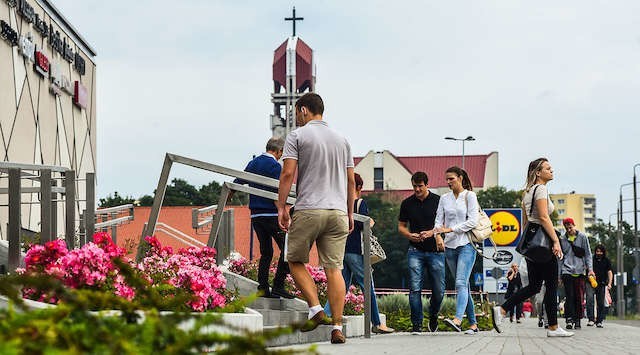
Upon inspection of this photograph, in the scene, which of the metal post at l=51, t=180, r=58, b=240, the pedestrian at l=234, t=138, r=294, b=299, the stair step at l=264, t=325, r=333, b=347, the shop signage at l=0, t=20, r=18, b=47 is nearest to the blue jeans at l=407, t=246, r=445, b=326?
the pedestrian at l=234, t=138, r=294, b=299

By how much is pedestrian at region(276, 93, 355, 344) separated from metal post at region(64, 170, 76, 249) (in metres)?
1.65

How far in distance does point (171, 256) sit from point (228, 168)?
141 centimetres

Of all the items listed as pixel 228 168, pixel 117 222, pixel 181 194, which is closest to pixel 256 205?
pixel 228 168

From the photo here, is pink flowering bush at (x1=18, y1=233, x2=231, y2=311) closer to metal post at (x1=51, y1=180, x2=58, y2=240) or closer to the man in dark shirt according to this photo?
metal post at (x1=51, y1=180, x2=58, y2=240)

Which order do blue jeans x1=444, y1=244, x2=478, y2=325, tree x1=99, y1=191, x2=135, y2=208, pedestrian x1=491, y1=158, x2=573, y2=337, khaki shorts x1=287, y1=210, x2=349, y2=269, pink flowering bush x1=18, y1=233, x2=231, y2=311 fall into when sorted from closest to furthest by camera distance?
pink flowering bush x1=18, y1=233, x2=231, y2=311, khaki shorts x1=287, y1=210, x2=349, y2=269, pedestrian x1=491, y1=158, x2=573, y2=337, blue jeans x1=444, y1=244, x2=478, y2=325, tree x1=99, y1=191, x2=135, y2=208

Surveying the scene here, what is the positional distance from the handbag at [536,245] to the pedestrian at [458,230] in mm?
1165

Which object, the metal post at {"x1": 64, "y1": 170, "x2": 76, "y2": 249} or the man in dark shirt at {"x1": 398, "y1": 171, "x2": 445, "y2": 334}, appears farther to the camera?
the man in dark shirt at {"x1": 398, "y1": 171, "x2": 445, "y2": 334}

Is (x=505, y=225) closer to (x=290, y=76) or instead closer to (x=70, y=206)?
(x=70, y=206)

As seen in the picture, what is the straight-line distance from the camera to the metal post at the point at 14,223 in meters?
8.60

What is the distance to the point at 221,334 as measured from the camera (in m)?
2.41

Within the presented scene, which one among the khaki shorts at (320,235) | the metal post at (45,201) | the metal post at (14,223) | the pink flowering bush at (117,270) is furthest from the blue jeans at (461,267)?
the metal post at (14,223)

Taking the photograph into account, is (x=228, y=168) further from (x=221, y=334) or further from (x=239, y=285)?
(x=221, y=334)

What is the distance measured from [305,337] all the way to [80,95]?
103 ft

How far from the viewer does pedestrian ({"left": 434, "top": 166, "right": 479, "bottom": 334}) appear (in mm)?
12703
